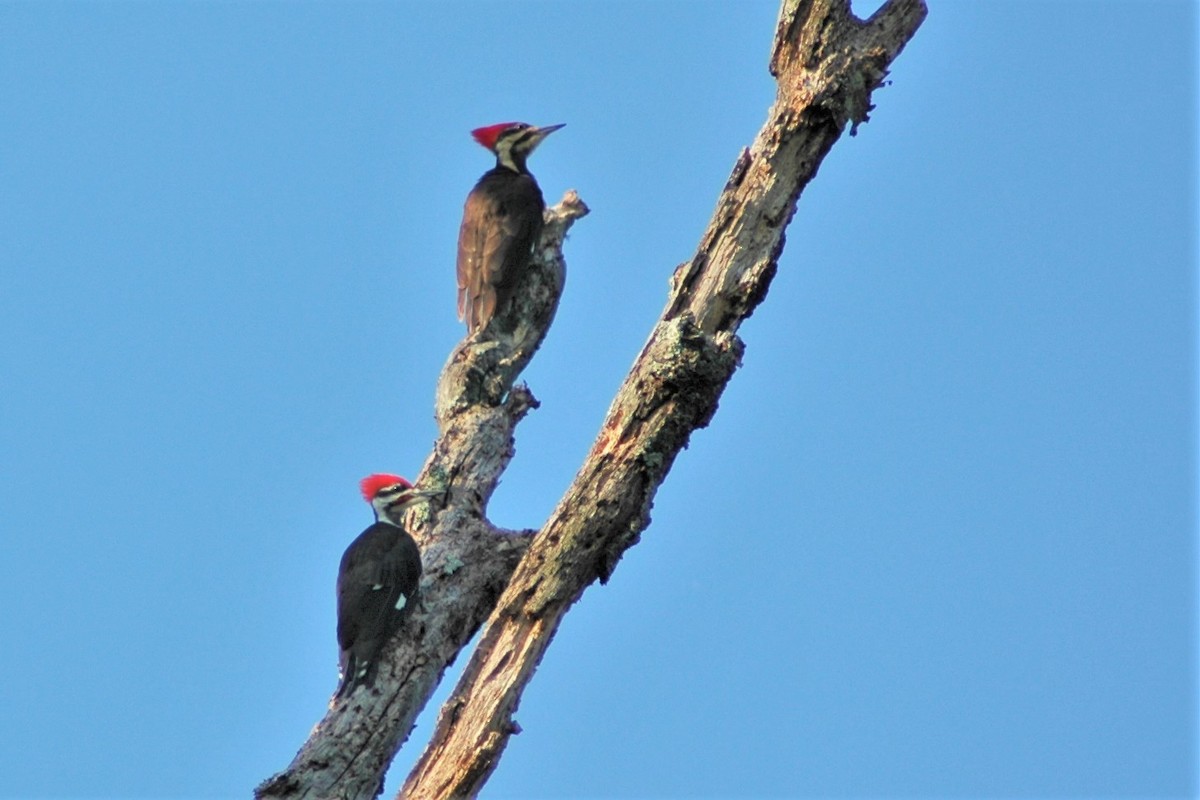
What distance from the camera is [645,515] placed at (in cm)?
569

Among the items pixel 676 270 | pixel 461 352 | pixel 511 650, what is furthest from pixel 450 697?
pixel 461 352

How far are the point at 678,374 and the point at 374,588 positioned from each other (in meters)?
1.71

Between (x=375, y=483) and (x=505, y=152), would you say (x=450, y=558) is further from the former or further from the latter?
(x=505, y=152)

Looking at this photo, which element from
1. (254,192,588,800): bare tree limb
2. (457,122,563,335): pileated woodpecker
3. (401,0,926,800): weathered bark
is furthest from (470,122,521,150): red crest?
(401,0,926,800): weathered bark

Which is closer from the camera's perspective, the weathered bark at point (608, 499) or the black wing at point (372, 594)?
the weathered bark at point (608, 499)

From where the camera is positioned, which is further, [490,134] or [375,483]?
[490,134]

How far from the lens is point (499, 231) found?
8.48 metres

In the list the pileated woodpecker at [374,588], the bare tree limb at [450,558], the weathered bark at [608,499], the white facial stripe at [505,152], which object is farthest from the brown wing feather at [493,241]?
the weathered bark at [608,499]

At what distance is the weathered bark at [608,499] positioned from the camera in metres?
5.36

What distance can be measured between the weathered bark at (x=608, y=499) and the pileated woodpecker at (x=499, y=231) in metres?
1.56

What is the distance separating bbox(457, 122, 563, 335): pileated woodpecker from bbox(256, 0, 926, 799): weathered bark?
1560 millimetres

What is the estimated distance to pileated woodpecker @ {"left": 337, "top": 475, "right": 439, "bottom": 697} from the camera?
6.20 m

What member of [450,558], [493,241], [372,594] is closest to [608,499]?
[450,558]

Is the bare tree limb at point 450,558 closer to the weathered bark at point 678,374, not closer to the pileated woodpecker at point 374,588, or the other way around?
the pileated woodpecker at point 374,588
